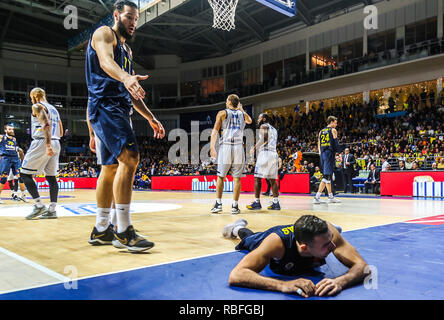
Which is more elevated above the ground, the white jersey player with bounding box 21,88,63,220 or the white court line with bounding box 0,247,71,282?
the white jersey player with bounding box 21,88,63,220

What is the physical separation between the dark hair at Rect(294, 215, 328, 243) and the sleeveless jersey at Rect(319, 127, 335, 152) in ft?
20.6

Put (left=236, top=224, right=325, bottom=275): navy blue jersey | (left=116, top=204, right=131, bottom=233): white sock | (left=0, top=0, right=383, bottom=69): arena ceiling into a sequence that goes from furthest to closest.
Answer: (left=0, top=0, right=383, bottom=69): arena ceiling < (left=116, top=204, right=131, bottom=233): white sock < (left=236, top=224, right=325, bottom=275): navy blue jersey

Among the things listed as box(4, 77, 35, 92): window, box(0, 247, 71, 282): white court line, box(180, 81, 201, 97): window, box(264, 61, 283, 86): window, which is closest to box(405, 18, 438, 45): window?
box(264, 61, 283, 86): window

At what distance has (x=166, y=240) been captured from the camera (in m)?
3.24

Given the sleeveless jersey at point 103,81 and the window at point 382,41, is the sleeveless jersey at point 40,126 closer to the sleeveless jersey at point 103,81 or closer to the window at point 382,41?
the sleeveless jersey at point 103,81

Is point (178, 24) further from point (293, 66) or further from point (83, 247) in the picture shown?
point (83, 247)

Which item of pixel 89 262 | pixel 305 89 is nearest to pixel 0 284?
pixel 89 262

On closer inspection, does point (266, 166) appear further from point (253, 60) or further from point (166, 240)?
point (253, 60)

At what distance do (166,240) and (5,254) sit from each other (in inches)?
49.7

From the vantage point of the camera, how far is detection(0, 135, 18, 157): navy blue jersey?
877 cm

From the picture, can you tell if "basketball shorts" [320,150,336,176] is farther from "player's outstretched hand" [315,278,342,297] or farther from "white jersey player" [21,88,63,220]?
"player's outstretched hand" [315,278,342,297]

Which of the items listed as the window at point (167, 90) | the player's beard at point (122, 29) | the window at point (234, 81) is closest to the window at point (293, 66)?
the window at point (234, 81)

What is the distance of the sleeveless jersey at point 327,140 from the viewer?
7.81 meters

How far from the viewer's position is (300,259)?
2.04 meters
